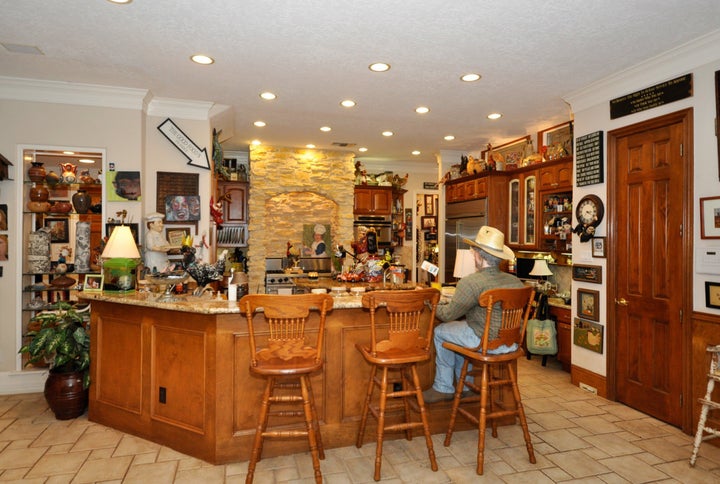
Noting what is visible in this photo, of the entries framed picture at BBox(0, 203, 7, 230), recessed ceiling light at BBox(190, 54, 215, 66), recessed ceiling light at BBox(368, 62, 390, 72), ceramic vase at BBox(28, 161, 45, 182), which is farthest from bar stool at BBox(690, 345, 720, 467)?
framed picture at BBox(0, 203, 7, 230)

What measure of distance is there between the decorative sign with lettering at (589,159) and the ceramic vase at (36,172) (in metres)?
5.33

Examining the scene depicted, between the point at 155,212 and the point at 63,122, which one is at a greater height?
the point at 63,122

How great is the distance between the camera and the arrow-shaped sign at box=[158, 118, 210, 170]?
15.4ft

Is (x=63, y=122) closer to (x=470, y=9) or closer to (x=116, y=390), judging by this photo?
(x=116, y=390)

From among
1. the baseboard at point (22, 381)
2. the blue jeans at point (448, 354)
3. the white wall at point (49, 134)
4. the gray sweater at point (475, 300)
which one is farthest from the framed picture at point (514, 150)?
the baseboard at point (22, 381)

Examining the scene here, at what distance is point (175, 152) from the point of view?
15.6 feet

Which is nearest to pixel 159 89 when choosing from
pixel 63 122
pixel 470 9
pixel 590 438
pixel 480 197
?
pixel 63 122

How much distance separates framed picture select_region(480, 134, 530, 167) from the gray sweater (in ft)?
11.5

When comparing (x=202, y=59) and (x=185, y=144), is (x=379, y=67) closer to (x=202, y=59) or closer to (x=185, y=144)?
(x=202, y=59)

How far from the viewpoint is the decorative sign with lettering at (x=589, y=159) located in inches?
162

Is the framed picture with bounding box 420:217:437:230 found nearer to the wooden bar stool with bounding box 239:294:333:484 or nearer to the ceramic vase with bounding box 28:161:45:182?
the ceramic vase with bounding box 28:161:45:182

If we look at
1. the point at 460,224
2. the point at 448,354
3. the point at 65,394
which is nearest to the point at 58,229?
the point at 65,394

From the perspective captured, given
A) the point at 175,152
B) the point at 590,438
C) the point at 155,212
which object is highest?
the point at 175,152

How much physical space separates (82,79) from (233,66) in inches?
61.6
